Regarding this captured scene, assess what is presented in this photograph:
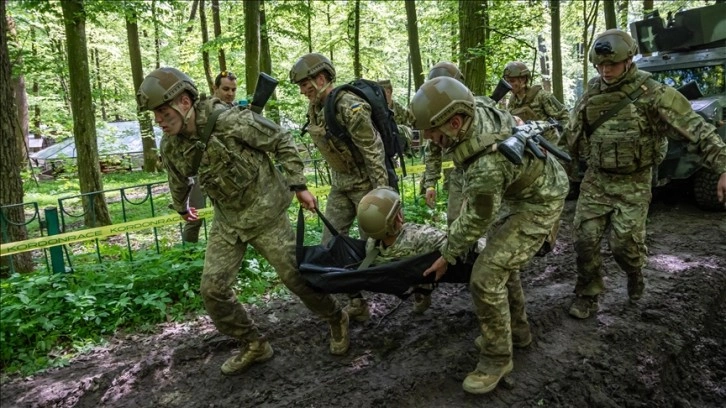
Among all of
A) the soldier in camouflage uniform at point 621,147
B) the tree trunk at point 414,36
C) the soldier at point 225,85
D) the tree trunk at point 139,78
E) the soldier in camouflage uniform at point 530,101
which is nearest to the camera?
the soldier in camouflage uniform at point 621,147

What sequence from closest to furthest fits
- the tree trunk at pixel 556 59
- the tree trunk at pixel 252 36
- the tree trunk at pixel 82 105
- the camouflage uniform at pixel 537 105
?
the camouflage uniform at pixel 537 105
the tree trunk at pixel 82 105
the tree trunk at pixel 252 36
the tree trunk at pixel 556 59

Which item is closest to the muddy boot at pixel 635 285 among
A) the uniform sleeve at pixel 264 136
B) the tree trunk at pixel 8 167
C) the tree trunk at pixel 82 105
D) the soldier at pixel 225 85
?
the uniform sleeve at pixel 264 136

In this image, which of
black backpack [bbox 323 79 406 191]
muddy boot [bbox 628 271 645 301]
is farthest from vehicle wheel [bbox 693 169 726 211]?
black backpack [bbox 323 79 406 191]

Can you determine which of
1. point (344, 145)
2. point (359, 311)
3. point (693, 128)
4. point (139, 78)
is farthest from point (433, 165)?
point (139, 78)

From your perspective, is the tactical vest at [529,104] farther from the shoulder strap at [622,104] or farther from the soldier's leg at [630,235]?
the soldier's leg at [630,235]

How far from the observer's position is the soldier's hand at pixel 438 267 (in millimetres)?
3125

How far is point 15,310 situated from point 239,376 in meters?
2.09

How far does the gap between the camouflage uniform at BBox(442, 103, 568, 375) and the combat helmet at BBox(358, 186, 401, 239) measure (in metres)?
0.49

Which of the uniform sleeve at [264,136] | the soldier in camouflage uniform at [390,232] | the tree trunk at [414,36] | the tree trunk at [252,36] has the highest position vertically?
the tree trunk at [414,36]

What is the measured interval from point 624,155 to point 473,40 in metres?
4.00

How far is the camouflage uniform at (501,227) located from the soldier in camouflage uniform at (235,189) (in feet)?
3.69

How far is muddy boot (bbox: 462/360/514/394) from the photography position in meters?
3.17

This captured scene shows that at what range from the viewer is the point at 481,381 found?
3.19 m

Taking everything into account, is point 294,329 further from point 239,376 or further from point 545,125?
→ point 545,125
